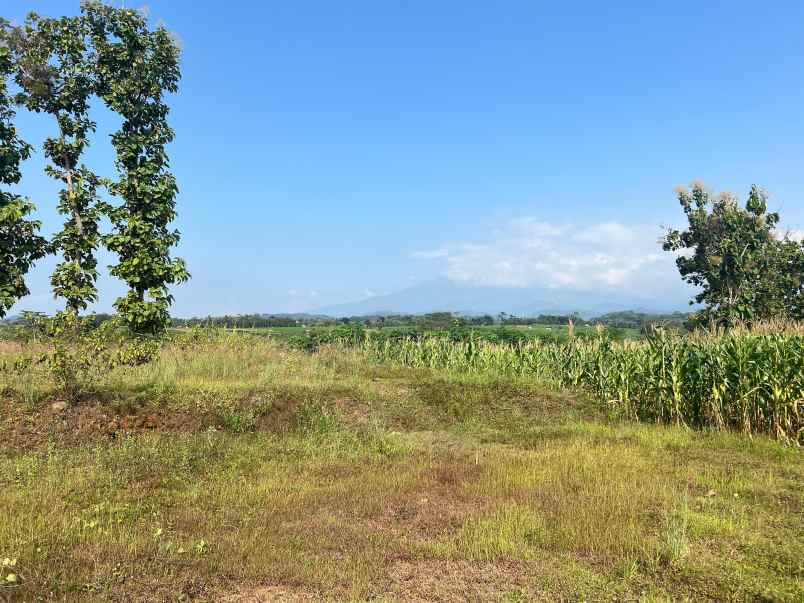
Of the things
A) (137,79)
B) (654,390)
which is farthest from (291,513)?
(137,79)

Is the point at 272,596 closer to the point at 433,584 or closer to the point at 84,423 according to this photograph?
the point at 433,584

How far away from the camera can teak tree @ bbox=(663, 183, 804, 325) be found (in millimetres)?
23203

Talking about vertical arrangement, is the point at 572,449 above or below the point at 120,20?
below

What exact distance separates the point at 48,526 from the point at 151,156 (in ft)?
45.5

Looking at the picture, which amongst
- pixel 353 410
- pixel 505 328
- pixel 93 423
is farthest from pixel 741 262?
pixel 93 423

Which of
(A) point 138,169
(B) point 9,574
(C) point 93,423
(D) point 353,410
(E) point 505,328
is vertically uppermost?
(A) point 138,169

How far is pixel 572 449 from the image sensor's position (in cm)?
1016

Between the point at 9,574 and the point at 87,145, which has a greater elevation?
the point at 87,145

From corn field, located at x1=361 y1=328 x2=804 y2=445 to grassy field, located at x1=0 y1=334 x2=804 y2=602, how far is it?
87 centimetres

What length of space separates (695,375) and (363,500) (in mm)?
9767

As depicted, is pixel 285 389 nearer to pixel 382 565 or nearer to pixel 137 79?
pixel 382 565

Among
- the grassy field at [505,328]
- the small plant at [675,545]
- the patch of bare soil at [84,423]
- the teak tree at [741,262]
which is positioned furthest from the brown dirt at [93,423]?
the teak tree at [741,262]

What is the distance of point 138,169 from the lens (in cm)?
1612

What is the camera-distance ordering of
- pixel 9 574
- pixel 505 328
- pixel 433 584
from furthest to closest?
pixel 505 328, pixel 433 584, pixel 9 574
